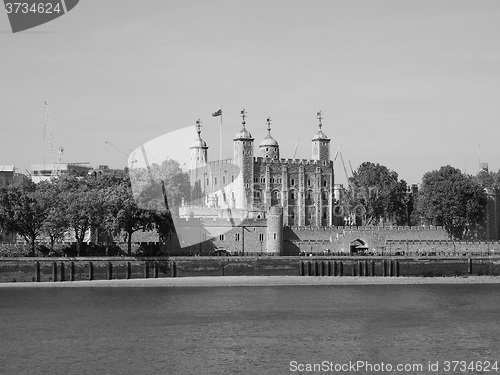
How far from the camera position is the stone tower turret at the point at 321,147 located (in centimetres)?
14125

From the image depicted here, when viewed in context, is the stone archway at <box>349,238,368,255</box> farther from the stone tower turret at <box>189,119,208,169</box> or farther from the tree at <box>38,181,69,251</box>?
the tree at <box>38,181,69,251</box>

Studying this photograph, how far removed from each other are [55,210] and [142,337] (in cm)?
4205

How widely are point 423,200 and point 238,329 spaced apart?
68.2 metres

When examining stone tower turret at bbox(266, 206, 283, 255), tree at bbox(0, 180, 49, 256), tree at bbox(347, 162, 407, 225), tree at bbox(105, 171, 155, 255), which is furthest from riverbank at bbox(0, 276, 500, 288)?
tree at bbox(347, 162, 407, 225)

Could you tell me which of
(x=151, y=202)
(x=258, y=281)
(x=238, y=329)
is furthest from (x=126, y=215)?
(x=238, y=329)

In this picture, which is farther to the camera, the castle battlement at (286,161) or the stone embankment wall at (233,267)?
the castle battlement at (286,161)

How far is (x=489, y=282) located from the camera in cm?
10619

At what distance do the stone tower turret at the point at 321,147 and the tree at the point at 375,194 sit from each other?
19.5 feet

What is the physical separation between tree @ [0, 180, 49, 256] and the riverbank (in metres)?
8.75

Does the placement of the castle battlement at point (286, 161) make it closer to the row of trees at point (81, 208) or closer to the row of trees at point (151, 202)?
the row of trees at point (151, 202)

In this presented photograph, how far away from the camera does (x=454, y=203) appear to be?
130 meters

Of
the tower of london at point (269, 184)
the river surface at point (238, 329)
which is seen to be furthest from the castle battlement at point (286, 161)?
the river surface at point (238, 329)

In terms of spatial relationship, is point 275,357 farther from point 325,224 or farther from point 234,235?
point 325,224

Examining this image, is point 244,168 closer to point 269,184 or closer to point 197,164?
point 269,184
